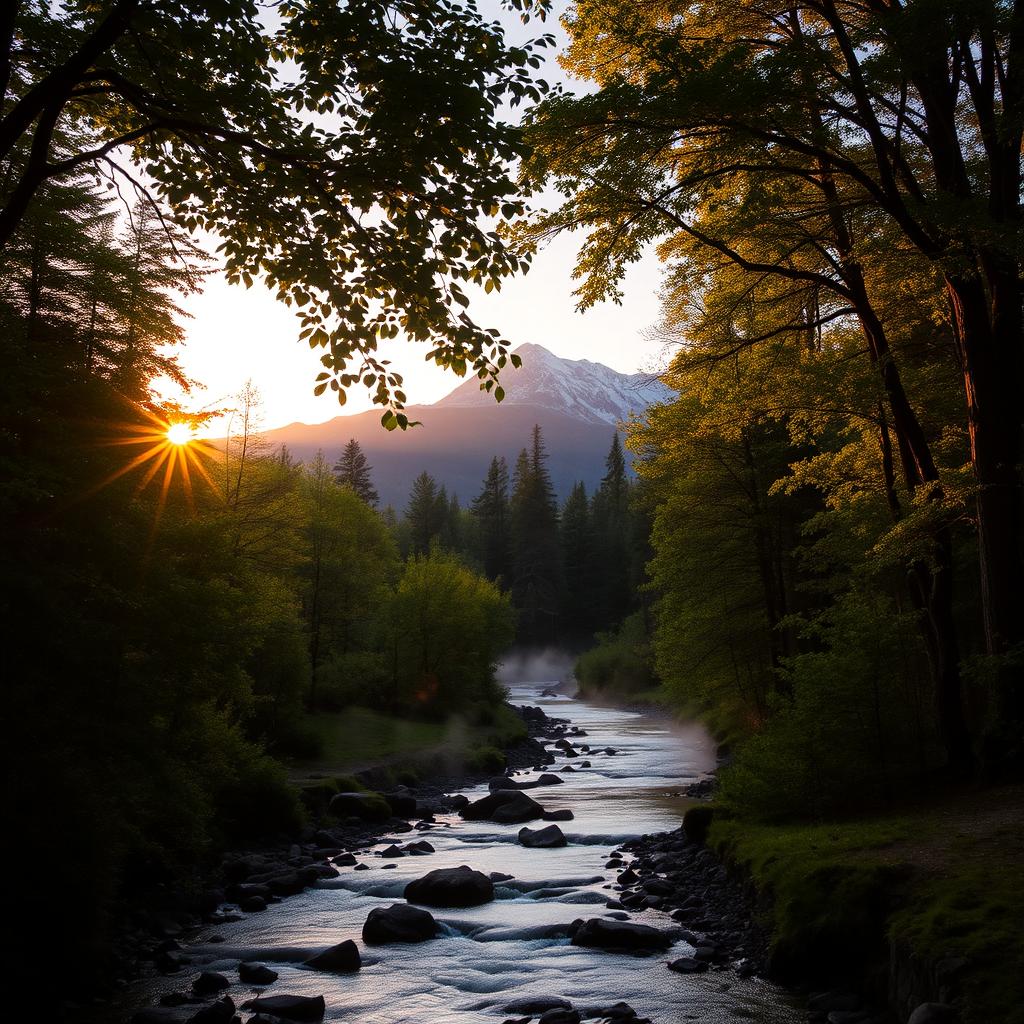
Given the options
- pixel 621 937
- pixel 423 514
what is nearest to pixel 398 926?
pixel 621 937

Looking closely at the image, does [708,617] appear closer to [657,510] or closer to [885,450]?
[657,510]

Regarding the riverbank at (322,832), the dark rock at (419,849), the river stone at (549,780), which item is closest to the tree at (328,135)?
the riverbank at (322,832)

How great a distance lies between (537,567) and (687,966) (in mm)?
81132

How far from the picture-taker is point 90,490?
36.0 ft

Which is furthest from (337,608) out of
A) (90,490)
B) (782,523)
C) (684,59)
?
(684,59)

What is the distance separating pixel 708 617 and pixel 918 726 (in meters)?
12.6

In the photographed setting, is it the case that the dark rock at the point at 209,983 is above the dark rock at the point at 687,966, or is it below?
above

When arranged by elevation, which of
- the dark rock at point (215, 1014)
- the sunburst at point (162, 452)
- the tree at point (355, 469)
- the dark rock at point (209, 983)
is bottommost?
the dark rock at point (209, 983)

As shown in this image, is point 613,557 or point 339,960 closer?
point 339,960

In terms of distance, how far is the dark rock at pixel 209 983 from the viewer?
377 inches

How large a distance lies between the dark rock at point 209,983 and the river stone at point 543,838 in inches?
330

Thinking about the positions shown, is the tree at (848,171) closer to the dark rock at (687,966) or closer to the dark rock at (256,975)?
the dark rock at (687,966)

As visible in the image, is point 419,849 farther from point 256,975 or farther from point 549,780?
point 549,780

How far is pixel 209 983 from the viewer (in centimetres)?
968
